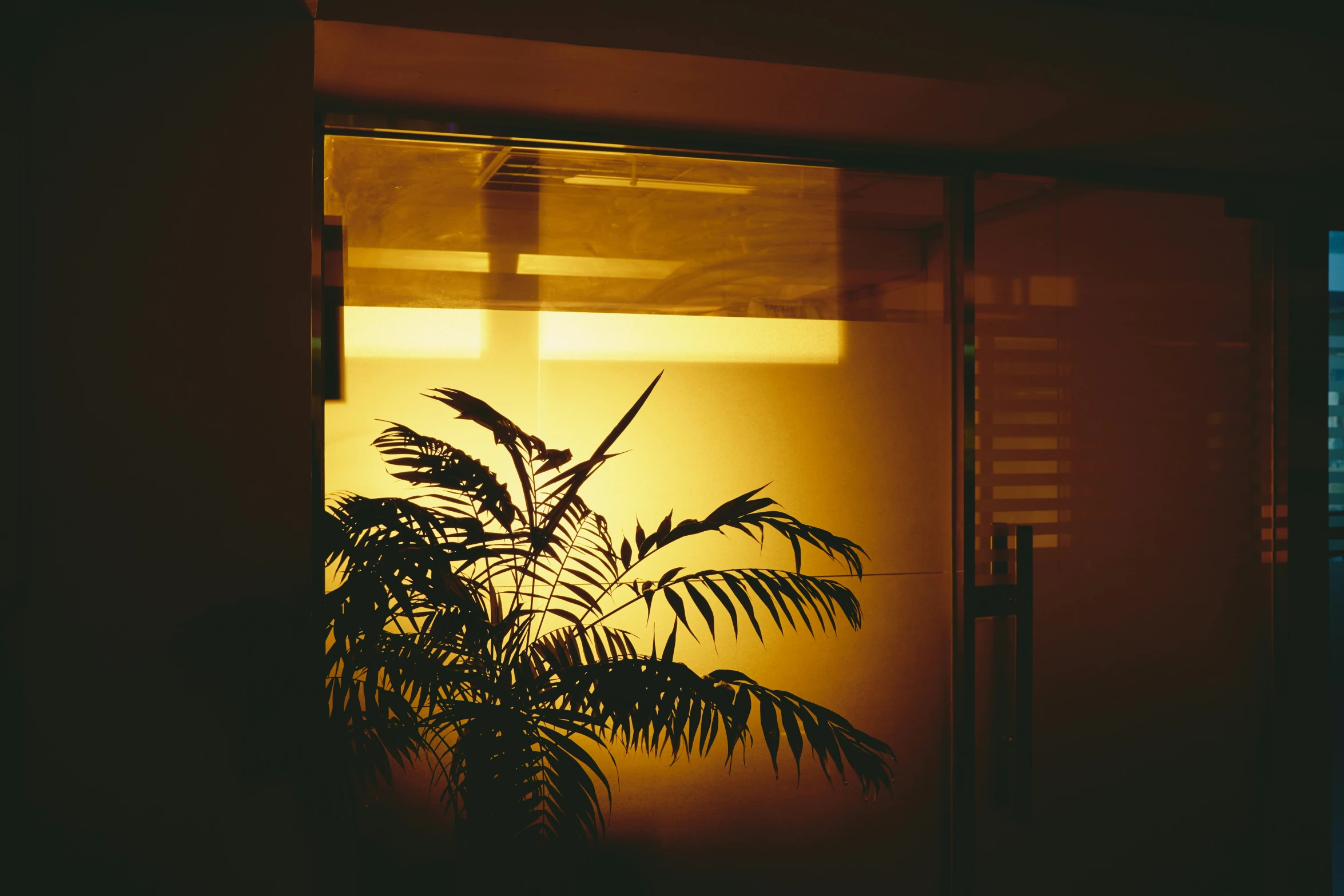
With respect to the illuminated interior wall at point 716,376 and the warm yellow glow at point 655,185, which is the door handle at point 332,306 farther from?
the warm yellow glow at point 655,185

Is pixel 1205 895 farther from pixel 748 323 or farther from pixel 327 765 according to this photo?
pixel 327 765

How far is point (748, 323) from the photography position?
8.17 feet

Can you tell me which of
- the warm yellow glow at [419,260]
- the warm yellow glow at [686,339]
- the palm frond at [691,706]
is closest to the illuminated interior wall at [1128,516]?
the warm yellow glow at [686,339]

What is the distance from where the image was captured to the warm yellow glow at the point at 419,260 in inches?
88.4

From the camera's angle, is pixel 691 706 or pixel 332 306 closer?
pixel 691 706

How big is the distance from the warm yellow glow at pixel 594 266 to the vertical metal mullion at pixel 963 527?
813mm

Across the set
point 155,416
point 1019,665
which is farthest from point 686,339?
point 1019,665

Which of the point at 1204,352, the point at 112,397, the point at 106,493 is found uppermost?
the point at 1204,352

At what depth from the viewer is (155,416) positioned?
1905mm

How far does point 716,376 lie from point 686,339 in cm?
12

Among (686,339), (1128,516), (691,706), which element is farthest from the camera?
(1128,516)

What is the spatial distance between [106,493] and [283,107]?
2.76 feet

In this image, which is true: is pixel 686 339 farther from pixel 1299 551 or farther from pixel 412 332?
pixel 1299 551

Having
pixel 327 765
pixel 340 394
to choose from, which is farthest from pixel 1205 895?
pixel 340 394
